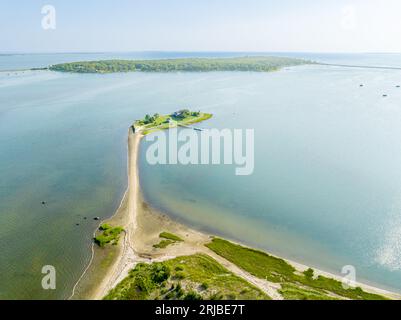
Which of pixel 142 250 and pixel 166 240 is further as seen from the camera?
pixel 166 240

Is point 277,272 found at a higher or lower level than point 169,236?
lower

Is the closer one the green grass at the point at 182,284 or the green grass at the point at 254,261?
the green grass at the point at 182,284

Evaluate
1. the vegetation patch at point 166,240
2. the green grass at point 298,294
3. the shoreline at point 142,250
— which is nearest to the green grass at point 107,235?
the shoreline at point 142,250

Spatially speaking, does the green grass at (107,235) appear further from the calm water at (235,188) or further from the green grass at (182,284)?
the green grass at (182,284)

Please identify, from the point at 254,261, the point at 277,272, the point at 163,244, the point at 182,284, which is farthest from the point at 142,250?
the point at 277,272

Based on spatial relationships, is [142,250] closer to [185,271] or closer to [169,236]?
[169,236]
